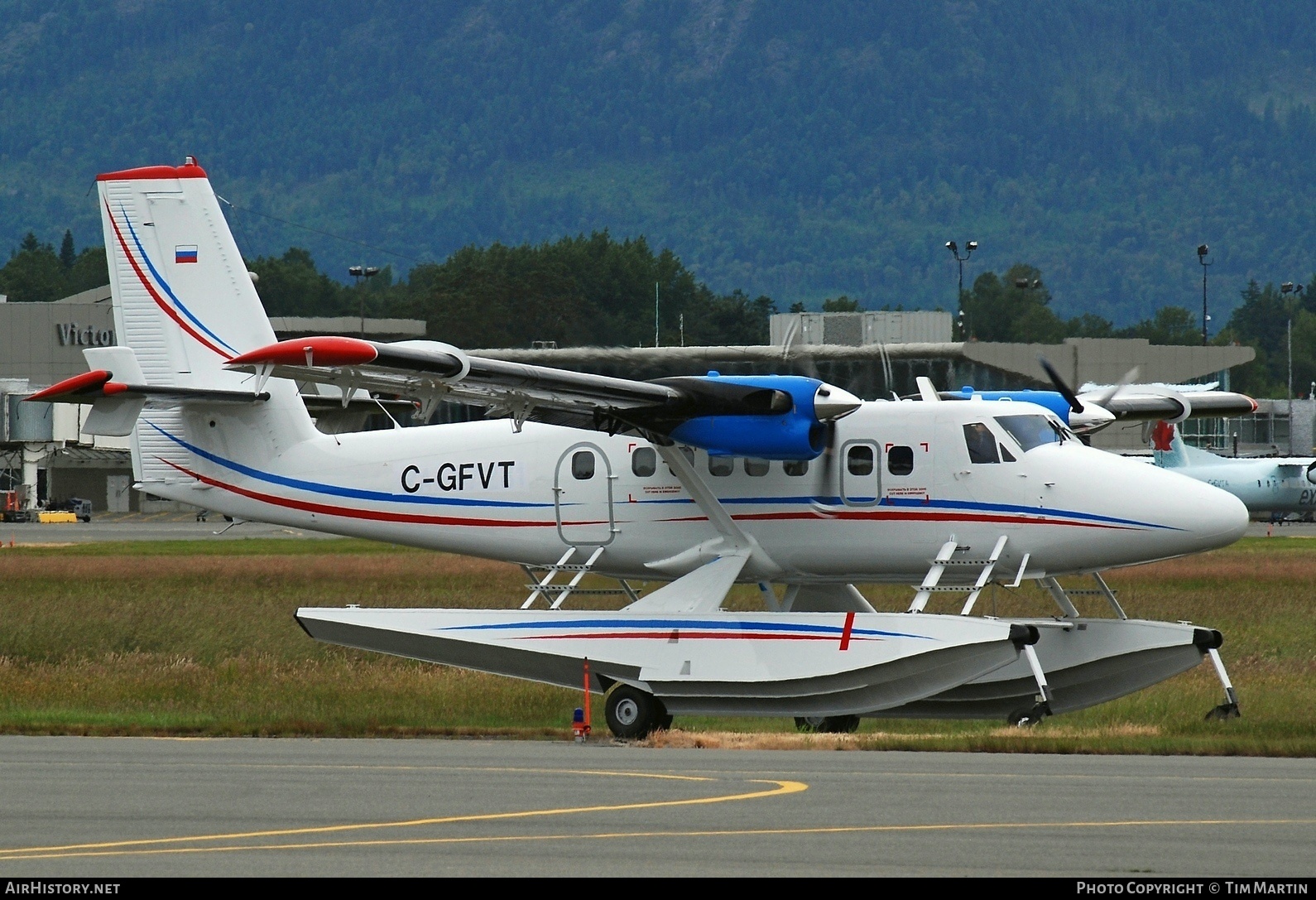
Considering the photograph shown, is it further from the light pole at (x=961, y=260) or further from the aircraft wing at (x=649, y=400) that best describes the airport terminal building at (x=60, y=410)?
the aircraft wing at (x=649, y=400)

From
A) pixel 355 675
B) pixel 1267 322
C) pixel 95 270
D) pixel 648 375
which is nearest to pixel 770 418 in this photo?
pixel 355 675

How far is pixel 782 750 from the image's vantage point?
1514cm

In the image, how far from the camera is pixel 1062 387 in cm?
1986

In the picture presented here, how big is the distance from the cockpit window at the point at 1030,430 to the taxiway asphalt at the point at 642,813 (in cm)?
458

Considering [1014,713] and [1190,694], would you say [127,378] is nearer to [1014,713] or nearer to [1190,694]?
[1014,713]

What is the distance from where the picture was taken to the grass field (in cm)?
1647

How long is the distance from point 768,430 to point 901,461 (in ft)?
5.06

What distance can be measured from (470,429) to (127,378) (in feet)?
12.2

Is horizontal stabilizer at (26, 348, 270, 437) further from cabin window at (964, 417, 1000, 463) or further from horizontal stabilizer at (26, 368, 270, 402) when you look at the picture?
cabin window at (964, 417, 1000, 463)

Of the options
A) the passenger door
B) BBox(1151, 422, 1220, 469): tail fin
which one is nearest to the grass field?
the passenger door

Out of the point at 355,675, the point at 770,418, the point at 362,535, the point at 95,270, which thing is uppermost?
the point at 95,270

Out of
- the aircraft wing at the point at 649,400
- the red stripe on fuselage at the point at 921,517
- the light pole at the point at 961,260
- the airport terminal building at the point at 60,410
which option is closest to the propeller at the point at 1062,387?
the red stripe on fuselage at the point at 921,517

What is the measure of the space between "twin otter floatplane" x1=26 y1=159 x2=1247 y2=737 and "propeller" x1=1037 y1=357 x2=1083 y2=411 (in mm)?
1069

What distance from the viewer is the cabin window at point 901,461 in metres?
18.4
